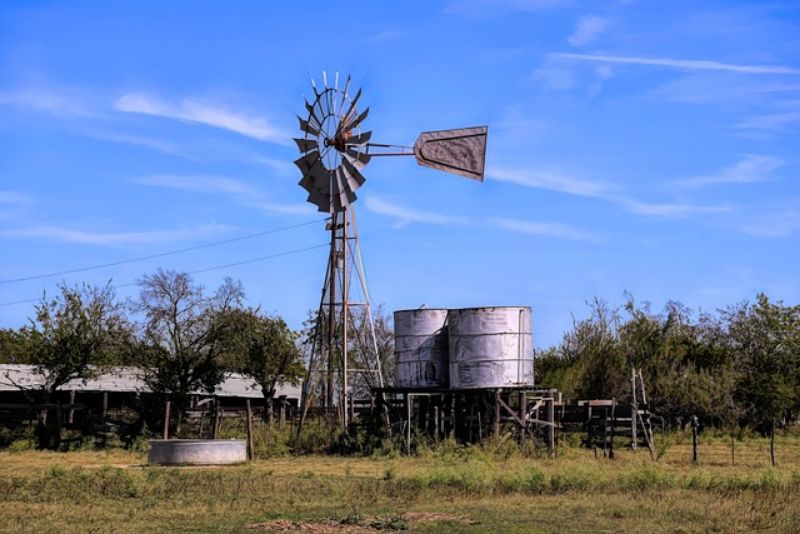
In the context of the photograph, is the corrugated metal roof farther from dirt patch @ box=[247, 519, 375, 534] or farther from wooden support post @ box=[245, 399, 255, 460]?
dirt patch @ box=[247, 519, 375, 534]

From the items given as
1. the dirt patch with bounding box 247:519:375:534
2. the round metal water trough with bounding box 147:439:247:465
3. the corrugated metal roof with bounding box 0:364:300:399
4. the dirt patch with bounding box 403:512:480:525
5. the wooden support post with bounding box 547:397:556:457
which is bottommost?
the dirt patch with bounding box 247:519:375:534

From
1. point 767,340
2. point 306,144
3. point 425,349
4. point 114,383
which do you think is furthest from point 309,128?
point 767,340

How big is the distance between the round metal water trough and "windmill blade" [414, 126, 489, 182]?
42.6 ft

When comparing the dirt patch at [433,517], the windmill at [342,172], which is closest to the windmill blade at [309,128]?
the windmill at [342,172]

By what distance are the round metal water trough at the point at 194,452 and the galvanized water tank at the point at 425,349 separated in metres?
7.16

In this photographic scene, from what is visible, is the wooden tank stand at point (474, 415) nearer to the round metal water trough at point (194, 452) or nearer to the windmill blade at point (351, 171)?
the round metal water trough at point (194, 452)

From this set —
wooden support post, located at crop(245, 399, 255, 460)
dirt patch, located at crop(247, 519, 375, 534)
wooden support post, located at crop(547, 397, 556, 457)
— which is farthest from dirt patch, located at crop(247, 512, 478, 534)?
wooden support post, located at crop(547, 397, 556, 457)

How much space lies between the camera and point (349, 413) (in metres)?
41.0

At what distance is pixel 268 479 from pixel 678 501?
9233 mm

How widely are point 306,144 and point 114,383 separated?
20227 mm

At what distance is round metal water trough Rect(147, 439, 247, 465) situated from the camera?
30078 millimetres

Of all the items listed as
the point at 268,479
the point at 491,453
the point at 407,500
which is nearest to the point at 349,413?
the point at 491,453

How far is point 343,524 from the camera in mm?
16766

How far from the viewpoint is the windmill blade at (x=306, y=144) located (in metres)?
40.0
